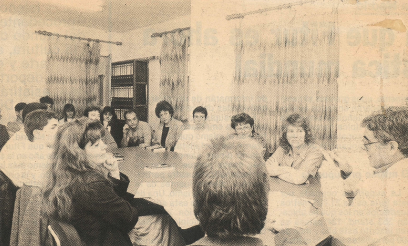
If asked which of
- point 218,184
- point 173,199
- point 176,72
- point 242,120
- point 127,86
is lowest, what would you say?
point 173,199

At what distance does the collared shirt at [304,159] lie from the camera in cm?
156

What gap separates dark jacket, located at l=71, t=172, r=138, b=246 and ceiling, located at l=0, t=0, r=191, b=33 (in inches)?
62.5

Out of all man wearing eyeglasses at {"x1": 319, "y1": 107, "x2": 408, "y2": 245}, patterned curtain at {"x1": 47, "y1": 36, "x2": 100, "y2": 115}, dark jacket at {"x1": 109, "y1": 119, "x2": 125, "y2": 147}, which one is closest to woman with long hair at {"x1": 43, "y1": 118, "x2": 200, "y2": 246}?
man wearing eyeglasses at {"x1": 319, "y1": 107, "x2": 408, "y2": 245}

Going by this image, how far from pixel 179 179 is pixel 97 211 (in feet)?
2.04

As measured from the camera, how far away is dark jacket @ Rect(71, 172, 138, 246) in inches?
38.8

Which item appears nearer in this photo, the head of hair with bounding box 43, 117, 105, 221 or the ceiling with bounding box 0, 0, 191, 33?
the head of hair with bounding box 43, 117, 105, 221

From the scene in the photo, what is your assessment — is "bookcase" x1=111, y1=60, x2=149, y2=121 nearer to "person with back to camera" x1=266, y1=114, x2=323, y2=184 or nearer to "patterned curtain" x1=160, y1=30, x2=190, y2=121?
"patterned curtain" x1=160, y1=30, x2=190, y2=121

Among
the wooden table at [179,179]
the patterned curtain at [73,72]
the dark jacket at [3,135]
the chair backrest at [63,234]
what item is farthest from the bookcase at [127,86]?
the chair backrest at [63,234]

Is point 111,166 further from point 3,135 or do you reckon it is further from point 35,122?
point 3,135

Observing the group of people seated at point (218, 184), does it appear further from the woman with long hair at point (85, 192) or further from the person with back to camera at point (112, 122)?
the person with back to camera at point (112, 122)

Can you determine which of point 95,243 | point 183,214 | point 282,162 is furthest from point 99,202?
point 282,162

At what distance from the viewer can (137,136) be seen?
285 centimetres

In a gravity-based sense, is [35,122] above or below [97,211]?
above

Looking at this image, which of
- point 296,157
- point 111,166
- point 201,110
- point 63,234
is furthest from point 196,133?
point 63,234
